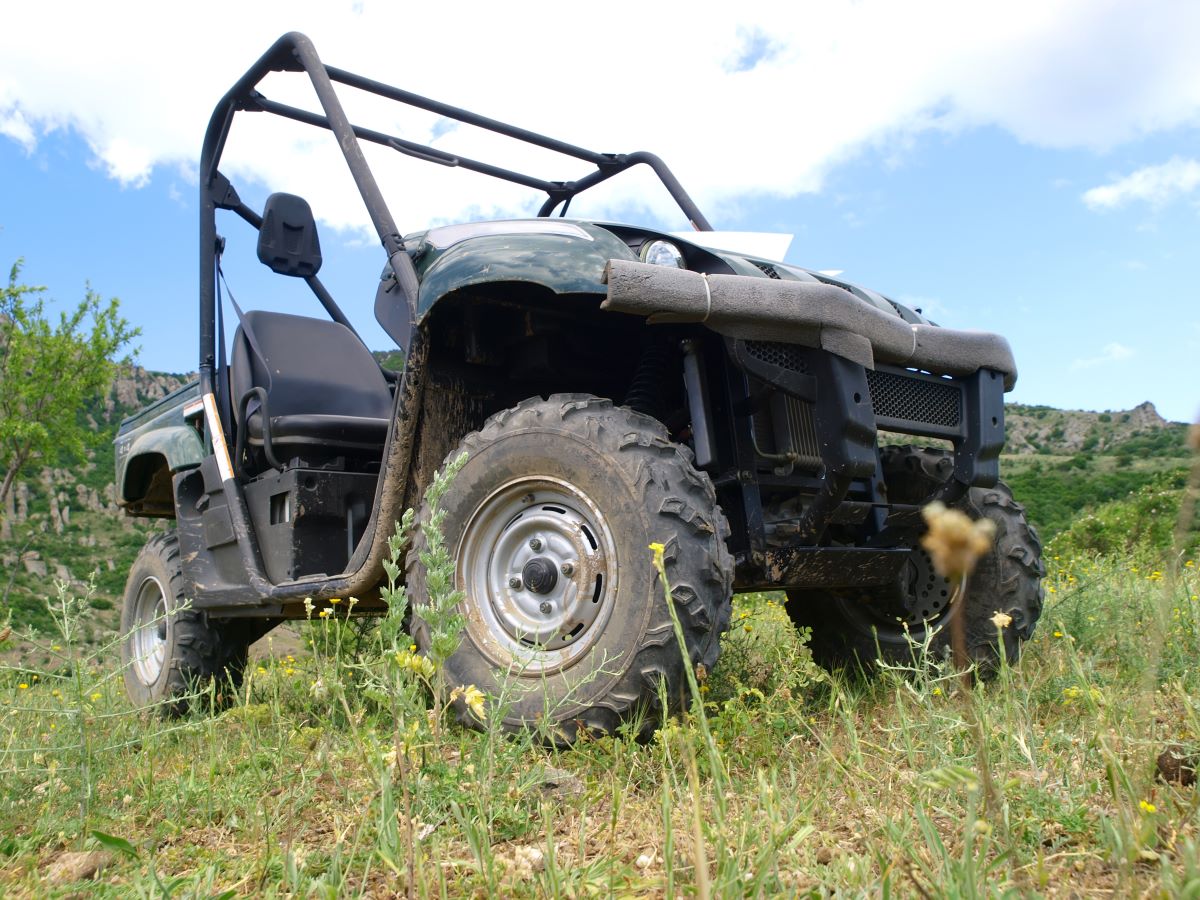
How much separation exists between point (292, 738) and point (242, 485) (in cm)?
192

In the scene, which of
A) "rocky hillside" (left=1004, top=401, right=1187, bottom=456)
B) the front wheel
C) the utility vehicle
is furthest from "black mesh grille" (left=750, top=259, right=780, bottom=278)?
"rocky hillside" (left=1004, top=401, right=1187, bottom=456)

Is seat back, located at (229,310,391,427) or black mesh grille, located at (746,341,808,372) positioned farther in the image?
seat back, located at (229,310,391,427)

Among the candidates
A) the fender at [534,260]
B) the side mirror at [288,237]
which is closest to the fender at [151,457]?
the side mirror at [288,237]

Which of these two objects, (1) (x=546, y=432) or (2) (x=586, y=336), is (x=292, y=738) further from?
(2) (x=586, y=336)

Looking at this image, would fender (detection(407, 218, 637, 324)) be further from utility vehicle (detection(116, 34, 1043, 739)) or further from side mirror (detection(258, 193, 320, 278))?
side mirror (detection(258, 193, 320, 278))

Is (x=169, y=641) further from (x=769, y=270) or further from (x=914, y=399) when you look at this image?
(x=914, y=399)

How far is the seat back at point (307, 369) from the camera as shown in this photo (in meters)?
4.61

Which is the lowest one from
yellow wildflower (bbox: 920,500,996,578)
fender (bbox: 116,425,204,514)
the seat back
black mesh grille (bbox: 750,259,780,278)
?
yellow wildflower (bbox: 920,500,996,578)

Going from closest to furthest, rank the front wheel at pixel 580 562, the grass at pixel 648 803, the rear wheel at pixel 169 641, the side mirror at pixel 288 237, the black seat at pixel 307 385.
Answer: the grass at pixel 648 803 → the front wheel at pixel 580 562 → the black seat at pixel 307 385 → the side mirror at pixel 288 237 → the rear wheel at pixel 169 641

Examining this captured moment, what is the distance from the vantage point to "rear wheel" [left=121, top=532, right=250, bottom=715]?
181 inches

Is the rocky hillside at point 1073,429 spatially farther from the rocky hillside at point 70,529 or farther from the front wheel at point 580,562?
the front wheel at point 580,562

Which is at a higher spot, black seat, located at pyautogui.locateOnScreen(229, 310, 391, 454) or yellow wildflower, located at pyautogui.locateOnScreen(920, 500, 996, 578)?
black seat, located at pyautogui.locateOnScreen(229, 310, 391, 454)

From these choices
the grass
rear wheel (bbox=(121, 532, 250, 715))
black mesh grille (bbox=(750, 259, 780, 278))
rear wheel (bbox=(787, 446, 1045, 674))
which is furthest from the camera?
rear wheel (bbox=(121, 532, 250, 715))

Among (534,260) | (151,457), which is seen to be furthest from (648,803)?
(151,457)
